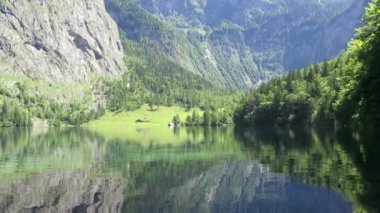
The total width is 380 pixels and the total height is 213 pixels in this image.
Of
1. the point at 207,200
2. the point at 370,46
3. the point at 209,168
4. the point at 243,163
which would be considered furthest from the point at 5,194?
the point at 370,46

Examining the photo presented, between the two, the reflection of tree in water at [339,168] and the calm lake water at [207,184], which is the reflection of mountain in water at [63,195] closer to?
→ the calm lake water at [207,184]

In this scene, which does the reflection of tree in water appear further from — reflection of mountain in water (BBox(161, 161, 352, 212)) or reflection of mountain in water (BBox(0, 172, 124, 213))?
reflection of mountain in water (BBox(0, 172, 124, 213))

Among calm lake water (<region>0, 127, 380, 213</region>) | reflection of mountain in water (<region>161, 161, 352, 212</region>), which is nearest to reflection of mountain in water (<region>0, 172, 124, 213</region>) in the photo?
calm lake water (<region>0, 127, 380, 213</region>)

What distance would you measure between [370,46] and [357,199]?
139 feet

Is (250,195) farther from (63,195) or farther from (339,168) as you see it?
(63,195)

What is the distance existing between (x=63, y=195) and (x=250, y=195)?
1964 cm

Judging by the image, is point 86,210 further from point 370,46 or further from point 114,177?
point 370,46

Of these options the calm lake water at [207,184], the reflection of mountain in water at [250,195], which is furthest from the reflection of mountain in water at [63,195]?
the reflection of mountain in water at [250,195]

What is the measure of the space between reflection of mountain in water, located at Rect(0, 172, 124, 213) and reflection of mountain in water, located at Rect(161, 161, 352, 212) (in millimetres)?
6283

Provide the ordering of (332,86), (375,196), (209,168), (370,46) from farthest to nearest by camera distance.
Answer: (332,86) < (370,46) < (209,168) < (375,196)

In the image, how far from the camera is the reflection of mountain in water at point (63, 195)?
43.8 meters

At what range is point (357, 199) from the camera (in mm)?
37781

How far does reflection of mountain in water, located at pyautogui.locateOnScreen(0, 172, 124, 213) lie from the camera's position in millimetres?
43750

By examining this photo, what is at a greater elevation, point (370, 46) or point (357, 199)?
point (370, 46)
